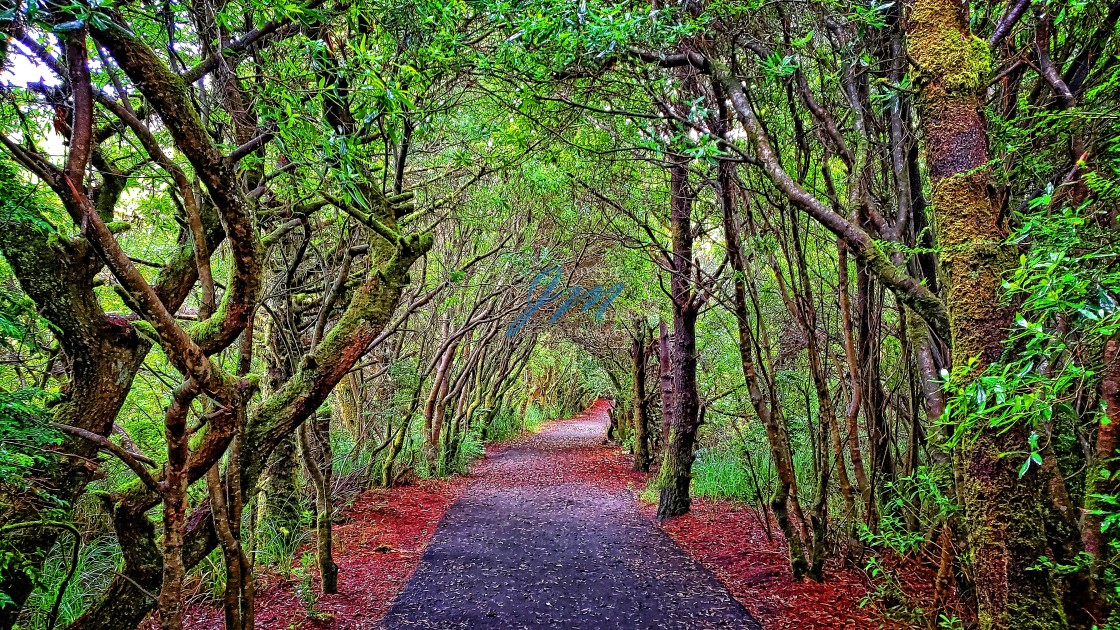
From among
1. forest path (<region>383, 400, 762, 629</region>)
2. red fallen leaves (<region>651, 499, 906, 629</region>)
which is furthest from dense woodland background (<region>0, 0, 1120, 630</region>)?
forest path (<region>383, 400, 762, 629</region>)

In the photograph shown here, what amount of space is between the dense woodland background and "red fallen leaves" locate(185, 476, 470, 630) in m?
0.49

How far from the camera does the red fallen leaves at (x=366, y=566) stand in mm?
5605

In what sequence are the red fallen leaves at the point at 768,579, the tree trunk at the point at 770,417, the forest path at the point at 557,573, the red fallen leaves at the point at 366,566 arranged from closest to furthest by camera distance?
1. the red fallen leaves at the point at 768,579
2. the red fallen leaves at the point at 366,566
3. the forest path at the point at 557,573
4. the tree trunk at the point at 770,417

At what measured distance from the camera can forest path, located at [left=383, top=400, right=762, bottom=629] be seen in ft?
19.3

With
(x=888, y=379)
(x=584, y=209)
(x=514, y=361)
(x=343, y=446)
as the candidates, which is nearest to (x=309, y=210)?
(x=888, y=379)

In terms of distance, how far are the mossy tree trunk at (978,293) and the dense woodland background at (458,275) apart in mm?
14

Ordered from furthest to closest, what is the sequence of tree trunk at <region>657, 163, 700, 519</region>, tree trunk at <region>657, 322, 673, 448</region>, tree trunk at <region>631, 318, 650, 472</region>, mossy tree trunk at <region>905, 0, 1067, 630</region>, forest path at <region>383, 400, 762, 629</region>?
tree trunk at <region>631, 318, 650, 472</region>, tree trunk at <region>657, 322, 673, 448</region>, tree trunk at <region>657, 163, 700, 519</region>, forest path at <region>383, 400, 762, 629</region>, mossy tree trunk at <region>905, 0, 1067, 630</region>

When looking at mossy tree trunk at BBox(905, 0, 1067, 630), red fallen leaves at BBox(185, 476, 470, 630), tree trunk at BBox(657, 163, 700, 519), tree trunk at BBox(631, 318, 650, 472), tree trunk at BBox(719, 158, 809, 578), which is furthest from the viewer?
tree trunk at BBox(631, 318, 650, 472)

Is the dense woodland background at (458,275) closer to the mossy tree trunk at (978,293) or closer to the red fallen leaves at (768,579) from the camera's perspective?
the mossy tree trunk at (978,293)

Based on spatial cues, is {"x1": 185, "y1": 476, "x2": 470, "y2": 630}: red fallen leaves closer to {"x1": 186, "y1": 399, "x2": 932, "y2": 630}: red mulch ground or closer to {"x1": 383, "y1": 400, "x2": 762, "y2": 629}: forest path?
{"x1": 186, "y1": 399, "x2": 932, "y2": 630}: red mulch ground

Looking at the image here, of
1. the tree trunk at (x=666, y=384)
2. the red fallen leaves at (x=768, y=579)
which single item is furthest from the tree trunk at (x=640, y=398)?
the red fallen leaves at (x=768, y=579)

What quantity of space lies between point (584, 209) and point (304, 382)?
26.7ft

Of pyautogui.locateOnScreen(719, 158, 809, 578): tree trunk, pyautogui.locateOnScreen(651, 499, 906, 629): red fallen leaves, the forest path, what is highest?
pyautogui.locateOnScreen(719, 158, 809, 578): tree trunk

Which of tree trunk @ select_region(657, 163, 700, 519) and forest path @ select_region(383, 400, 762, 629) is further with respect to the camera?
tree trunk @ select_region(657, 163, 700, 519)
